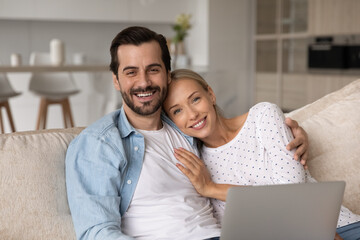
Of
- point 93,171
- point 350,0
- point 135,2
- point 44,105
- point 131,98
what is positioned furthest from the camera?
point 135,2

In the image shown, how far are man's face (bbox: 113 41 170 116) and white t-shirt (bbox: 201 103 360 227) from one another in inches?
11.7

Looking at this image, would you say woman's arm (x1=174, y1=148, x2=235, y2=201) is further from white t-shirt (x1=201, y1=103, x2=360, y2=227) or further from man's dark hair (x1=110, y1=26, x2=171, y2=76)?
man's dark hair (x1=110, y1=26, x2=171, y2=76)

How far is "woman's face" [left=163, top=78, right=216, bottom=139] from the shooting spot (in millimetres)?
1605

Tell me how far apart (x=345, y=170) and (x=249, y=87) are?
17.3 ft

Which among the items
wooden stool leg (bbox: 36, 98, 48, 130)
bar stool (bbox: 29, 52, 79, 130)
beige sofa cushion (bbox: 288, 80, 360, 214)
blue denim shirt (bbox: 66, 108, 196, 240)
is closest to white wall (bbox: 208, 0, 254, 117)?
bar stool (bbox: 29, 52, 79, 130)

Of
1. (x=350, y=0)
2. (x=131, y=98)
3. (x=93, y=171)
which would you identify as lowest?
(x=93, y=171)

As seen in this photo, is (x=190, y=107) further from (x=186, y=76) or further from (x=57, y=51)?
(x=57, y=51)

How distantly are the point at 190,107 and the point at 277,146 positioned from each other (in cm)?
31

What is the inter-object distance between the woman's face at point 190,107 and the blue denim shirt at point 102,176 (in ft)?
0.53

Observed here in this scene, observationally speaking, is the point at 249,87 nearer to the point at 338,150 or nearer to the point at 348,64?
the point at 348,64

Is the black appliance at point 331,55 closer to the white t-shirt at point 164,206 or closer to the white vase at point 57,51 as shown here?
the white vase at point 57,51

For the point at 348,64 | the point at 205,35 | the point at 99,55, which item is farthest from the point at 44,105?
the point at 348,64

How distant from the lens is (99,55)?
6766mm

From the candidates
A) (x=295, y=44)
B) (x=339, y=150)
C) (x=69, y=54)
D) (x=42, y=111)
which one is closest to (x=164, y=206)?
(x=339, y=150)
